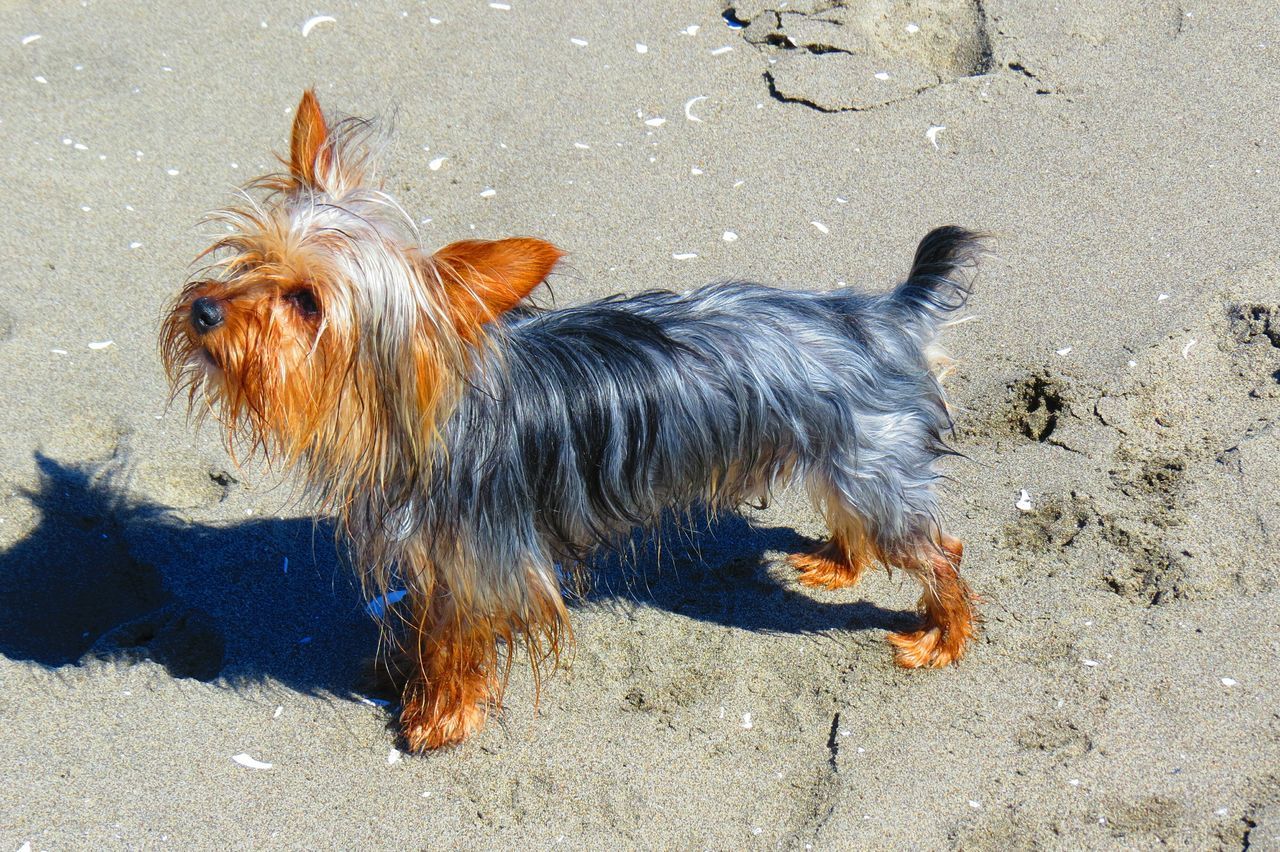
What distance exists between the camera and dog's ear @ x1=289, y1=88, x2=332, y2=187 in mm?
3031

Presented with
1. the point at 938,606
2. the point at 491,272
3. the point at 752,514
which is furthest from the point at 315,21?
the point at 938,606

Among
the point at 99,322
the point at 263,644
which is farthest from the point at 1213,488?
the point at 99,322

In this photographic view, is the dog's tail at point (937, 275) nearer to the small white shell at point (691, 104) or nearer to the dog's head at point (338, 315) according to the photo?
the dog's head at point (338, 315)

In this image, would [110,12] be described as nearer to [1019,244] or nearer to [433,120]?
[433,120]

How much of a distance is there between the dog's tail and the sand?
1.02 metres

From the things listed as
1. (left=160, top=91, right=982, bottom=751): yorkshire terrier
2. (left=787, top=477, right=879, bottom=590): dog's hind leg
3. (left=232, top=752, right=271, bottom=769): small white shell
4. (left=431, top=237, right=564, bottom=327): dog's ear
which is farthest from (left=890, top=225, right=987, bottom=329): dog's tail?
(left=232, top=752, right=271, bottom=769): small white shell

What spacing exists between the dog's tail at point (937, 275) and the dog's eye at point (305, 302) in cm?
185

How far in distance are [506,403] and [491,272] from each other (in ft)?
2.02

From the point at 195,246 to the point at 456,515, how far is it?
3.00m

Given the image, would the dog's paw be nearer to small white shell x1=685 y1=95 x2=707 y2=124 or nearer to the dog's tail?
the dog's tail

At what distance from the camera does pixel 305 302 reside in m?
2.85

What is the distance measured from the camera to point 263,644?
13.2ft

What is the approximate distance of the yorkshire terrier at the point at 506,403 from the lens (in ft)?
9.29

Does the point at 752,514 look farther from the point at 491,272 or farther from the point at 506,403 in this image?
the point at 491,272
